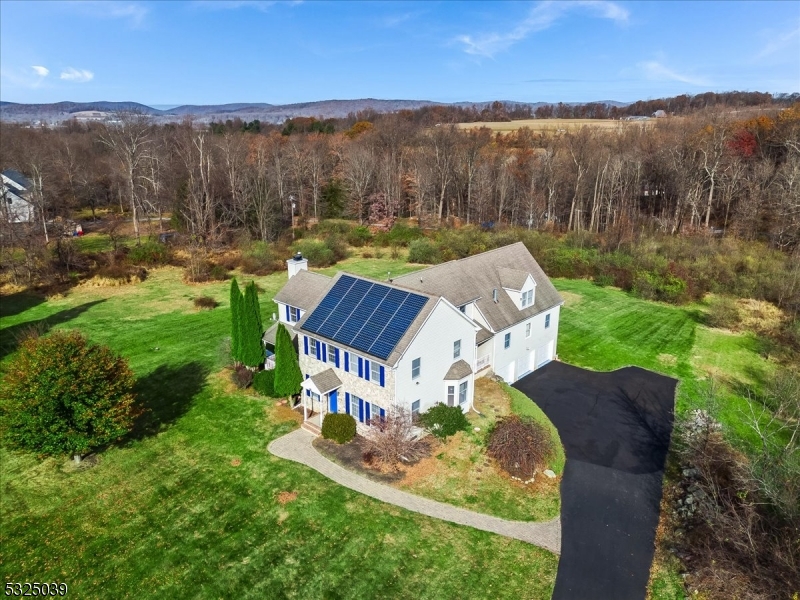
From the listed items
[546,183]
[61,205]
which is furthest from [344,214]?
[61,205]

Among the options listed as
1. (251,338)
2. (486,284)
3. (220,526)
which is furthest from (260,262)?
(220,526)

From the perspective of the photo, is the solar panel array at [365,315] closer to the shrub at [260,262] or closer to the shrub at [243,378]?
the shrub at [243,378]

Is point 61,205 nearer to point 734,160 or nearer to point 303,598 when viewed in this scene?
point 303,598

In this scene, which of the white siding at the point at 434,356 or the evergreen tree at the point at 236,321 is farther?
the evergreen tree at the point at 236,321

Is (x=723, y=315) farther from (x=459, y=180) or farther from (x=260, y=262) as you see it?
(x=459, y=180)

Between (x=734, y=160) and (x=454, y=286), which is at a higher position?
(x=734, y=160)

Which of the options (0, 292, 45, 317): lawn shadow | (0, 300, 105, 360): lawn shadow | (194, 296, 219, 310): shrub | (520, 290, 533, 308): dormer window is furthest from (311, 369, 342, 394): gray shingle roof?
(0, 292, 45, 317): lawn shadow

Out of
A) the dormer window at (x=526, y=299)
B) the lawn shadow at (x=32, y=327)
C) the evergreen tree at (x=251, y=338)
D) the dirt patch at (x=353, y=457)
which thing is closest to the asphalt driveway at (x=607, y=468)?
the dormer window at (x=526, y=299)
